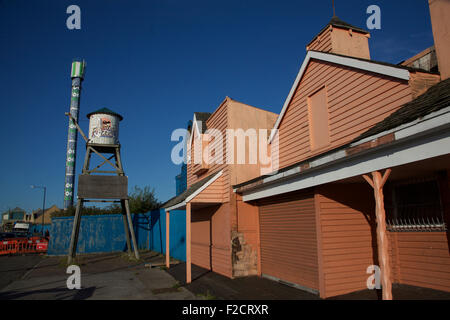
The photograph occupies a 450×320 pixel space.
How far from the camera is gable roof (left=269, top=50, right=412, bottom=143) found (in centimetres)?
636

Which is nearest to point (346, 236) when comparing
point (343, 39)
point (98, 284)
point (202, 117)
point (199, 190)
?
point (199, 190)

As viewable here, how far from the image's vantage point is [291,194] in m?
9.08

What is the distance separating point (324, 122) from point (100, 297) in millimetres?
7772

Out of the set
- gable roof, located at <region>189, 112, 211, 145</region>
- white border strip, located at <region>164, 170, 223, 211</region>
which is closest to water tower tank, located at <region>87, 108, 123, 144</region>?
gable roof, located at <region>189, 112, 211, 145</region>

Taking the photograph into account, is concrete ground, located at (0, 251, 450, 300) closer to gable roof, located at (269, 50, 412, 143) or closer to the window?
the window

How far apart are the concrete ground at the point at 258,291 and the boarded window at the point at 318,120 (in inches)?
149

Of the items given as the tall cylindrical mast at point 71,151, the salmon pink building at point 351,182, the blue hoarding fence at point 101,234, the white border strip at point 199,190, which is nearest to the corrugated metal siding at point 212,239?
the salmon pink building at point 351,182

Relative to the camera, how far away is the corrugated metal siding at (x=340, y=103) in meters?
6.73

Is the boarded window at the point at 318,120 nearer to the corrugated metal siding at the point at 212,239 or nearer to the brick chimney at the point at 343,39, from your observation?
the brick chimney at the point at 343,39

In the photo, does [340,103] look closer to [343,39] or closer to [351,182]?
[351,182]

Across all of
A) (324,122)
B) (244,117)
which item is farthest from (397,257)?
(244,117)

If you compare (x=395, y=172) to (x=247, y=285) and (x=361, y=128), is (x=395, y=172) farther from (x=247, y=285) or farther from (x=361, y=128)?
(x=247, y=285)

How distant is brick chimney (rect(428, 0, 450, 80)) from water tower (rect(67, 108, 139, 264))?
15.7m

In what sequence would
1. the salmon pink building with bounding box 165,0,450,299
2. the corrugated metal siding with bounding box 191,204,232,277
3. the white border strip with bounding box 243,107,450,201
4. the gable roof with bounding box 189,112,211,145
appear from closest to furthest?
the white border strip with bounding box 243,107,450,201, the salmon pink building with bounding box 165,0,450,299, the corrugated metal siding with bounding box 191,204,232,277, the gable roof with bounding box 189,112,211,145
